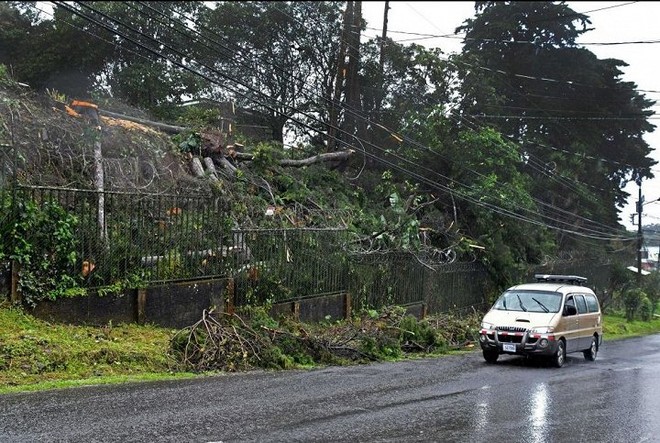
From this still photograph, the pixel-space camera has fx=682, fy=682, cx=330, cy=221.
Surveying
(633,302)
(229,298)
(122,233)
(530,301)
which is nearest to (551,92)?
(633,302)

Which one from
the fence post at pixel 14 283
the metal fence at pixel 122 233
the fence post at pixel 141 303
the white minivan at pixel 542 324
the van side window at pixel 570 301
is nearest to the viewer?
the fence post at pixel 14 283

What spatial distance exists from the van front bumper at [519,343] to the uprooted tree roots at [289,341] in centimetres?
208

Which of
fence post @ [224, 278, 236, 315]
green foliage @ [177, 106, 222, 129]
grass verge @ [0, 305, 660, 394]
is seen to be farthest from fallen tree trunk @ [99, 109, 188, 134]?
grass verge @ [0, 305, 660, 394]

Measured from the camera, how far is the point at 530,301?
1518 centimetres

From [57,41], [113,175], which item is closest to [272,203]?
[113,175]

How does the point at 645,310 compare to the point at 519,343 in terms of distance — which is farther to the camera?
the point at 645,310

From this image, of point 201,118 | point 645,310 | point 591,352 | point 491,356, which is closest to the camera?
point 491,356

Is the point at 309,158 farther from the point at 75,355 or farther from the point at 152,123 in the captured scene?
the point at 75,355

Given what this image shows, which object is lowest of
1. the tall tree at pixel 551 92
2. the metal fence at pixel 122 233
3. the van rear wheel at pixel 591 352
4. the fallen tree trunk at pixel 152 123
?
the van rear wheel at pixel 591 352

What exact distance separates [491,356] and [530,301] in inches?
64.8

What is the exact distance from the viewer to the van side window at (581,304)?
1560cm

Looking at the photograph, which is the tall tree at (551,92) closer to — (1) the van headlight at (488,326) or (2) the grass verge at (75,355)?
(1) the van headlight at (488,326)

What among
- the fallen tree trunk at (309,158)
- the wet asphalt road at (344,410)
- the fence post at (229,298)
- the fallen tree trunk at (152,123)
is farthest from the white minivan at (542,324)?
the fallen tree trunk at (152,123)

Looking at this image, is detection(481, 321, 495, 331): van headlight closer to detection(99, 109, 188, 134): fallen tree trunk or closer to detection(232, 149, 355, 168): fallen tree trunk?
detection(232, 149, 355, 168): fallen tree trunk
